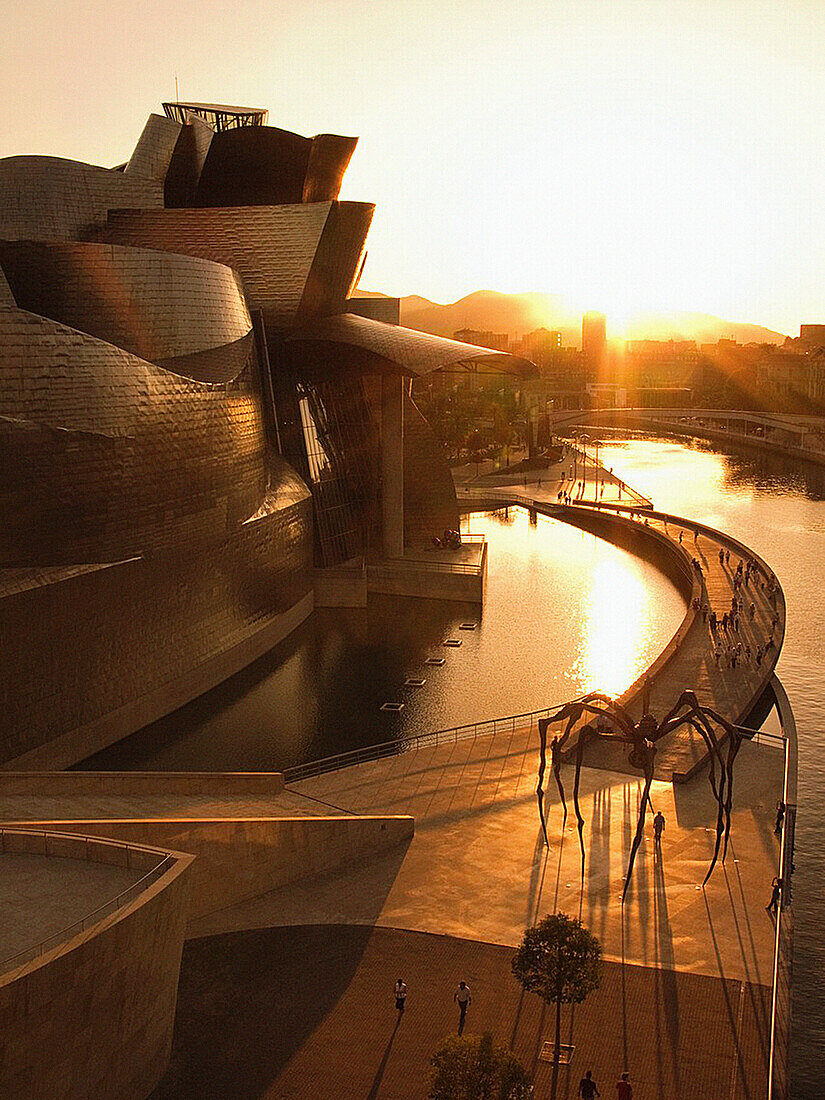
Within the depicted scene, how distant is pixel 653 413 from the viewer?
539ft

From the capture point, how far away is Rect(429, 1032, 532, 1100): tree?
11.4 metres

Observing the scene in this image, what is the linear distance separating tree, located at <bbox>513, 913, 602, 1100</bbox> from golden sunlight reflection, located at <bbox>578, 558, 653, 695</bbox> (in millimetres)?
17094

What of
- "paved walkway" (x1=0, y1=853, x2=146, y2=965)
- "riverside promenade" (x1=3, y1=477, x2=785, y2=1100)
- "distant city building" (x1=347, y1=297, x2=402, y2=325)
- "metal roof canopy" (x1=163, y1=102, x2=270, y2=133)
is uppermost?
"metal roof canopy" (x1=163, y1=102, x2=270, y2=133)

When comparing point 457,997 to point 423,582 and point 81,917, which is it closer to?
point 81,917

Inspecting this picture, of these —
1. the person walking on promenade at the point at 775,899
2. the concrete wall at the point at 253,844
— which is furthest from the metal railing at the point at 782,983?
the concrete wall at the point at 253,844

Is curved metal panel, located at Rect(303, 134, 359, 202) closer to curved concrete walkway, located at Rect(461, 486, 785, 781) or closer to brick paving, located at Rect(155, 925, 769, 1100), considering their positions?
curved concrete walkway, located at Rect(461, 486, 785, 781)

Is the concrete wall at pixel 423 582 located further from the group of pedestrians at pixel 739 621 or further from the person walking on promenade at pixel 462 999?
the person walking on promenade at pixel 462 999

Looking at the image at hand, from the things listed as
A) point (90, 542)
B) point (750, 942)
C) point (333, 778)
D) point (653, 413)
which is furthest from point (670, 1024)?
point (653, 413)

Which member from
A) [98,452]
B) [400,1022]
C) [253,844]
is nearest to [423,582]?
[98,452]

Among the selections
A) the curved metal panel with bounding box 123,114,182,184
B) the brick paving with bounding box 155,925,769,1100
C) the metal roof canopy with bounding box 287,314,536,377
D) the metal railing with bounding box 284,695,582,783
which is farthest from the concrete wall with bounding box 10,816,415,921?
the curved metal panel with bounding box 123,114,182,184

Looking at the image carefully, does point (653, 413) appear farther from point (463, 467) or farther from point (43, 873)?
point (43, 873)

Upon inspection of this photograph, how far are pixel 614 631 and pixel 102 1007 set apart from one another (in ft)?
93.4

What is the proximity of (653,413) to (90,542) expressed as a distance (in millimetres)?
147081

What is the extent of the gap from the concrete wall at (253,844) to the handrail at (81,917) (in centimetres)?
59
